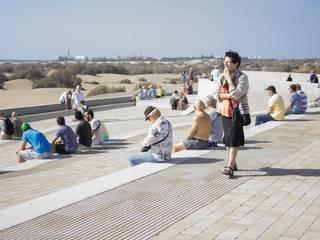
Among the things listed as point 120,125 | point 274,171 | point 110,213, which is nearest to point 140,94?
point 120,125

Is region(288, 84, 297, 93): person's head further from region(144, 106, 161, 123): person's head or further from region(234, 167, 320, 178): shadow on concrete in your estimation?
region(144, 106, 161, 123): person's head

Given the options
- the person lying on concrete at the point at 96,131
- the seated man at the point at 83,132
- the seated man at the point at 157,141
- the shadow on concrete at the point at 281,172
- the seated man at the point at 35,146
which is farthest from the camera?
the person lying on concrete at the point at 96,131

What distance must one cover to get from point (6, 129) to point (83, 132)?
4.46m

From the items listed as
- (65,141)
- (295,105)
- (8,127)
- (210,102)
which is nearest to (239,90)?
(210,102)

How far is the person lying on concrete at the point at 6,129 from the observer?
15.8m

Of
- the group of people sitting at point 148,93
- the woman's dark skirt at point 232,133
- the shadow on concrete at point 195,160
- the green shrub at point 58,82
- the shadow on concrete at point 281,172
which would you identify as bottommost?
the green shrub at point 58,82

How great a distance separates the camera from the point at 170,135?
8078 mm

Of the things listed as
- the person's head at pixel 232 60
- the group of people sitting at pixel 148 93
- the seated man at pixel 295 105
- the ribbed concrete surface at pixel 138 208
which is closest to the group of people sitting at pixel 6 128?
the seated man at pixel 295 105

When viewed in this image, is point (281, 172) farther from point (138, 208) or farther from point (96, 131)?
point (96, 131)

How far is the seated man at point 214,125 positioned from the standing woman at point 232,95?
253 cm

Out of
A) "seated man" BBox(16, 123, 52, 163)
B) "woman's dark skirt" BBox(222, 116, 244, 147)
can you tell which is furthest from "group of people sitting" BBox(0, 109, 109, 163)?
"woman's dark skirt" BBox(222, 116, 244, 147)

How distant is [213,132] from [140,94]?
2108cm

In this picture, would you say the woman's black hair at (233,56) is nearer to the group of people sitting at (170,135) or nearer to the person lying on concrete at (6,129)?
the group of people sitting at (170,135)

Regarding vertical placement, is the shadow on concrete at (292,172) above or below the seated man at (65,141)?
above
